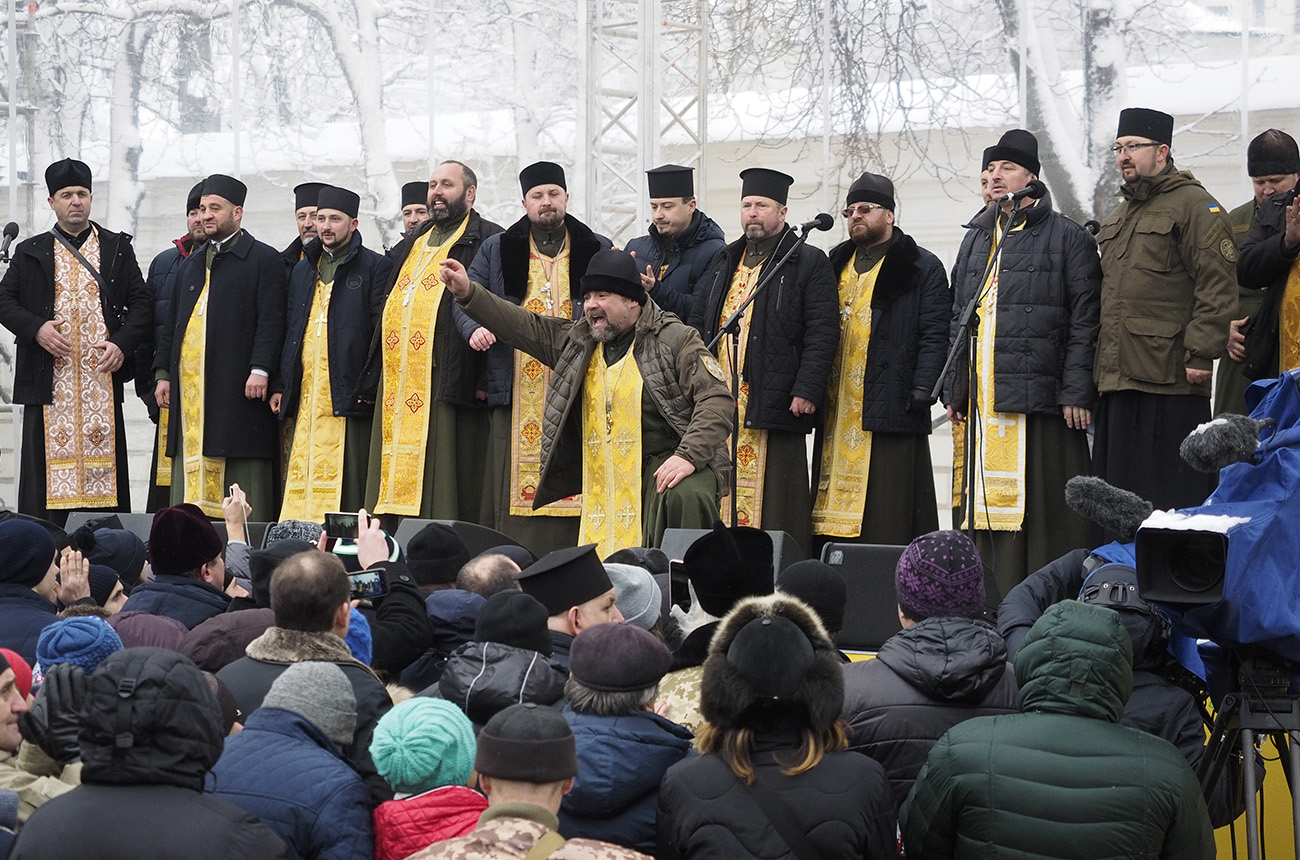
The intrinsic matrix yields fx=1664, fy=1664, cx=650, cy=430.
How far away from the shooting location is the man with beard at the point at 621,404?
23.0 ft

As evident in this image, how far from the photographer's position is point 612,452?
7.45m

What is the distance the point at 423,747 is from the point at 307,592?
80 centimetres

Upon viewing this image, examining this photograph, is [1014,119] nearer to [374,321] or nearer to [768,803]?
[374,321]

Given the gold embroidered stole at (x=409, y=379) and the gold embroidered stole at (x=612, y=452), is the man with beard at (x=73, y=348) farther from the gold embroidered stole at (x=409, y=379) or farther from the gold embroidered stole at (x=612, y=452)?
the gold embroidered stole at (x=612, y=452)

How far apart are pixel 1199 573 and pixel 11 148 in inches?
425

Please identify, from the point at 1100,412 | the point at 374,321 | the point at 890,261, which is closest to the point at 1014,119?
the point at 890,261

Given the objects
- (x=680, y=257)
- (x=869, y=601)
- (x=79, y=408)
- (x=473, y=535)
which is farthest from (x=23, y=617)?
(x=79, y=408)

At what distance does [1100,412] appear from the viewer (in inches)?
293

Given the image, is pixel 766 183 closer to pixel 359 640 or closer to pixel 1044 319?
pixel 1044 319

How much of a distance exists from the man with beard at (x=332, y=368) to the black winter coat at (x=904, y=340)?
2753 mm

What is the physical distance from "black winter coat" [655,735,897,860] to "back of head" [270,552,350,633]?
1016 millimetres

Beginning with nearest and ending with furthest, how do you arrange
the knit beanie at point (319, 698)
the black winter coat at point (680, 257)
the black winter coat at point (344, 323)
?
the knit beanie at point (319, 698)
the black winter coat at point (680, 257)
the black winter coat at point (344, 323)

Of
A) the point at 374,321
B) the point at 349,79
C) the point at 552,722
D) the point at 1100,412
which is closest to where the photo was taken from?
the point at 552,722

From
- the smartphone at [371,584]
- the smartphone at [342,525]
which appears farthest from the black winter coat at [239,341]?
the smartphone at [371,584]
